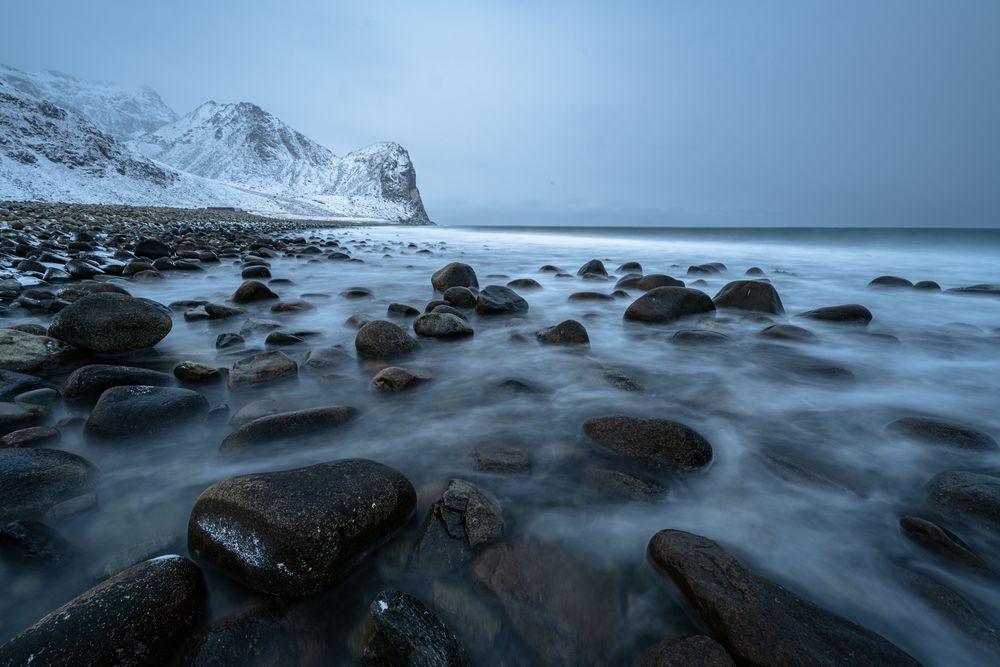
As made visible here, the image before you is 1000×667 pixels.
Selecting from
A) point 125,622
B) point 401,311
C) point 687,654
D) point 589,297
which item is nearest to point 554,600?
point 687,654

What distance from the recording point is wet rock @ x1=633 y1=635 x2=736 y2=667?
3.77 ft

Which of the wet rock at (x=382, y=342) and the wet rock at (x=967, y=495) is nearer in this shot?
the wet rock at (x=967, y=495)

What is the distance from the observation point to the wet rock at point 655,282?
6918mm

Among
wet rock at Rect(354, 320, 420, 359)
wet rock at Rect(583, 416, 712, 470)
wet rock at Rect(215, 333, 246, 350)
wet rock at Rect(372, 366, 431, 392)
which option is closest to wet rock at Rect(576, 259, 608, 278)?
wet rock at Rect(354, 320, 420, 359)

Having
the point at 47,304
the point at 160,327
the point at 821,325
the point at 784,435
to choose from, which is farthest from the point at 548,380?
the point at 47,304

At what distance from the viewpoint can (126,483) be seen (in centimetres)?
187

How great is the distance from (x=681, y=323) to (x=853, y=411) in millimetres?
2405

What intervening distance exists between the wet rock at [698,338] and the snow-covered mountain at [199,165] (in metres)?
44.1

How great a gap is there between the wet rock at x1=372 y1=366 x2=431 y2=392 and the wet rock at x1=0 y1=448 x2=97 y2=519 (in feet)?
4.95

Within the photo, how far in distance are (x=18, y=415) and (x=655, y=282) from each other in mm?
7246

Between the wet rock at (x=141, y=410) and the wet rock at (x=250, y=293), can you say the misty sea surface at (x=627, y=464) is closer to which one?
the wet rock at (x=141, y=410)

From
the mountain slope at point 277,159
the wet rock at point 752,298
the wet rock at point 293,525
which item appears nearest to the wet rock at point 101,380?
the wet rock at point 293,525

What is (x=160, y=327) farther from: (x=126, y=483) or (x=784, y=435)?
(x=784, y=435)

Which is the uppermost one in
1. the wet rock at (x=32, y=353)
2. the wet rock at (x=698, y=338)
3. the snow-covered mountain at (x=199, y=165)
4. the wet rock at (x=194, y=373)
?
the snow-covered mountain at (x=199, y=165)
